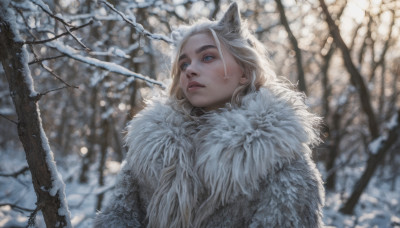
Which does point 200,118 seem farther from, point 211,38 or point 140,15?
point 140,15

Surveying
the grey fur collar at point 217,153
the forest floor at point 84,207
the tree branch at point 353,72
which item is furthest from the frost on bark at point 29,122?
the tree branch at point 353,72

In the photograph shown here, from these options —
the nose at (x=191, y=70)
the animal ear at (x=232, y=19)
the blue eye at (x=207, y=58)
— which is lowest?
the nose at (x=191, y=70)

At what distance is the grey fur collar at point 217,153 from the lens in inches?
58.4

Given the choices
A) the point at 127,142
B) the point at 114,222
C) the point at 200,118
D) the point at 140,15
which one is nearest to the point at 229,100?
the point at 200,118

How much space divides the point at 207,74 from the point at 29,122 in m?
1.02

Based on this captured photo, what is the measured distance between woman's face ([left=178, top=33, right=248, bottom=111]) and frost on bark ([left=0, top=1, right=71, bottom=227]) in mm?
861

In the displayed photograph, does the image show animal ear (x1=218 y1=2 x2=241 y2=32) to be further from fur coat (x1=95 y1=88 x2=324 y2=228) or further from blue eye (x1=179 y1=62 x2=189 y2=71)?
fur coat (x1=95 y1=88 x2=324 y2=228)

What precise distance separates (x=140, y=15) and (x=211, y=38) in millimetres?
2415

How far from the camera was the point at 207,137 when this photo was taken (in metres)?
1.64

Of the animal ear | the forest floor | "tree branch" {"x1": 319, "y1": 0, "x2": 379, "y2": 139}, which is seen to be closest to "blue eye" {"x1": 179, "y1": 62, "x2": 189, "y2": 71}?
the animal ear

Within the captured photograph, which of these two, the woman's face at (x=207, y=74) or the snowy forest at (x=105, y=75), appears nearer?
the snowy forest at (x=105, y=75)

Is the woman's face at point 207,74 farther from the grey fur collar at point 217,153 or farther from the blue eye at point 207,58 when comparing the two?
the grey fur collar at point 217,153

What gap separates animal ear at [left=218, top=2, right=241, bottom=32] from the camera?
193cm

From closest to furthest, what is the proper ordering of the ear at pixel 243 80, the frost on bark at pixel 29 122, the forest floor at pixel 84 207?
the frost on bark at pixel 29 122 < the ear at pixel 243 80 < the forest floor at pixel 84 207
